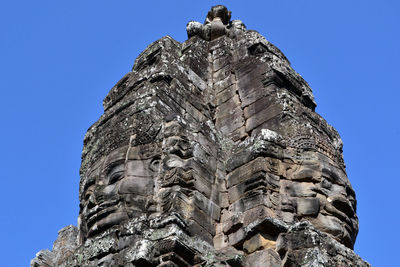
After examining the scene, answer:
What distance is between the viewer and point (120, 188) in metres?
8.88

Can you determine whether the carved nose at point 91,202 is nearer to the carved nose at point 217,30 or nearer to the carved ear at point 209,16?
the carved nose at point 217,30

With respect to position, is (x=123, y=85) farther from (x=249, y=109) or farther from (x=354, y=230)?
(x=354, y=230)

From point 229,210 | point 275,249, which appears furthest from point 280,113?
point 275,249

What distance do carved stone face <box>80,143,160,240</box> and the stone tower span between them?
0.02m

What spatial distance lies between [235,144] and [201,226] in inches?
84.1

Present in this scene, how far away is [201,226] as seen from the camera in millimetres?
8555

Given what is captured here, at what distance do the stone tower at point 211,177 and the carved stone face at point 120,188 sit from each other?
0.06 ft

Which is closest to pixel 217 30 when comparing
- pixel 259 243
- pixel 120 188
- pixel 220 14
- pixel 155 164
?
pixel 220 14

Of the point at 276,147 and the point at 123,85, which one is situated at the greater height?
the point at 123,85

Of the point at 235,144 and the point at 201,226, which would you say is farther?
the point at 235,144

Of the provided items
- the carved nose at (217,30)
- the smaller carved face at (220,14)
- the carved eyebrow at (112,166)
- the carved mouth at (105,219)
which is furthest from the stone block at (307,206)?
the smaller carved face at (220,14)

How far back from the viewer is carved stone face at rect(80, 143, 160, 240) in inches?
341

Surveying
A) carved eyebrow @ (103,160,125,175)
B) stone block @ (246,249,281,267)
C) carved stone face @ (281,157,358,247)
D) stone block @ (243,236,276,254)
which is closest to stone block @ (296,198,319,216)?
carved stone face @ (281,157,358,247)

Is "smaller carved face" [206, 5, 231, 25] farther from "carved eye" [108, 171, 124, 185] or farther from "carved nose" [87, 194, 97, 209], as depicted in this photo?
"carved nose" [87, 194, 97, 209]
